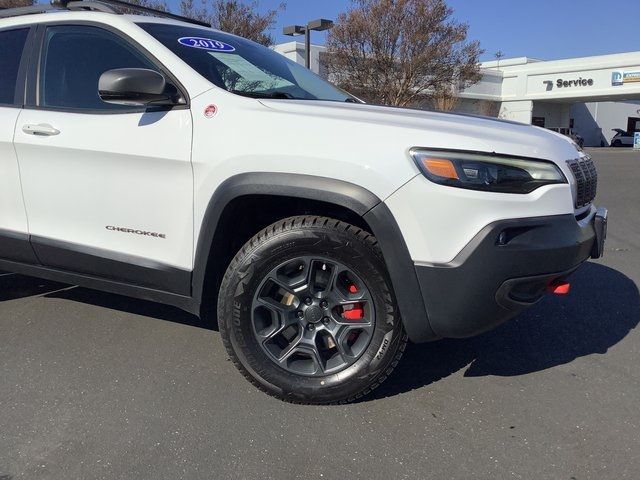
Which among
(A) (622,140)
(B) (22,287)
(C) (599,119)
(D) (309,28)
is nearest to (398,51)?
(D) (309,28)

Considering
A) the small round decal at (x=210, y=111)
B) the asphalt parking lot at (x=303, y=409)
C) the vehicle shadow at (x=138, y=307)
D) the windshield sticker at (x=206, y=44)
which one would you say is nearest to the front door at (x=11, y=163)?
the asphalt parking lot at (x=303, y=409)

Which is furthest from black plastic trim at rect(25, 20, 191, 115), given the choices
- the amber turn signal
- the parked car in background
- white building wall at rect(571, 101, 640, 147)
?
the parked car in background

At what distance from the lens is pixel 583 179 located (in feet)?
9.13

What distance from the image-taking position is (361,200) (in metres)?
2.47

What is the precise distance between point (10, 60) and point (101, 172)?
1.22 m

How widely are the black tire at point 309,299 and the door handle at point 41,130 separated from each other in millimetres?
1309

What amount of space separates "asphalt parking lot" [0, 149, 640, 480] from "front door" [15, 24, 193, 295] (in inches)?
22.1

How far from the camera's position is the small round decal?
277 centimetres

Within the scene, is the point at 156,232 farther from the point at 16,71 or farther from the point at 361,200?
the point at 16,71

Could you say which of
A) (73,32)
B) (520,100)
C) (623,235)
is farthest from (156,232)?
(520,100)

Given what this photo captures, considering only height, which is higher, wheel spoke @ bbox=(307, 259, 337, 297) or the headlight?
the headlight

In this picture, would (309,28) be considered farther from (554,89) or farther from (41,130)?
(554,89)

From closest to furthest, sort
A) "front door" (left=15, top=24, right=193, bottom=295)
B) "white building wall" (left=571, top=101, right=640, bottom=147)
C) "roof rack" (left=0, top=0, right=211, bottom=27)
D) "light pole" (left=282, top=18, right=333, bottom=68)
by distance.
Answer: "front door" (left=15, top=24, right=193, bottom=295) → "roof rack" (left=0, top=0, right=211, bottom=27) → "light pole" (left=282, top=18, right=333, bottom=68) → "white building wall" (left=571, top=101, right=640, bottom=147)

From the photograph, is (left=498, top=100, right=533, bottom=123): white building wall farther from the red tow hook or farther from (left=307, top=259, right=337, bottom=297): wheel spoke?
(left=307, top=259, right=337, bottom=297): wheel spoke
